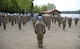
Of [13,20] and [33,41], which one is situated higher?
[33,41]

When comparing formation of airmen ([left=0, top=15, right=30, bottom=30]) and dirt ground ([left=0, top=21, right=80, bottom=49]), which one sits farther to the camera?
formation of airmen ([left=0, top=15, right=30, bottom=30])

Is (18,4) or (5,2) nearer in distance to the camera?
(5,2)

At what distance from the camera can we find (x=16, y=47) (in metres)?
13.6

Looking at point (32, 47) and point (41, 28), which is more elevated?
point (41, 28)

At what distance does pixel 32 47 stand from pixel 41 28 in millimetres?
1325

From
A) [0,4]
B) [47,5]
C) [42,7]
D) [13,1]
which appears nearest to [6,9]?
[13,1]

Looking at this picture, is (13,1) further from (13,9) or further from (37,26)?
(37,26)

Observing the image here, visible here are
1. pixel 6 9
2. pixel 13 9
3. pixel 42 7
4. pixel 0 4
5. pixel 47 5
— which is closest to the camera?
pixel 0 4

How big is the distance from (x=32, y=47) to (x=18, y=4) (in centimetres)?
6401

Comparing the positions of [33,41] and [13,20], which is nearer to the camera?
[33,41]

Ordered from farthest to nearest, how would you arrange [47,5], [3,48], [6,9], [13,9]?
[47,5] → [13,9] → [6,9] → [3,48]

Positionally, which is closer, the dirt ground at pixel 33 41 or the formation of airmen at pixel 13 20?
the dirt ground at pixel 33 41

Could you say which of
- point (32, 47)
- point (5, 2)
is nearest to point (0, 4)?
point (5, 2)

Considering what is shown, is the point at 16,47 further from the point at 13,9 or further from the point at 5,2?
the point at 13,9
